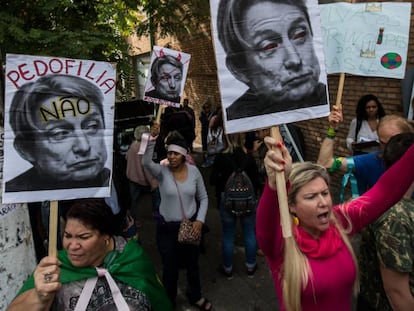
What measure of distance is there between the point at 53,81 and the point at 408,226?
6.56ft

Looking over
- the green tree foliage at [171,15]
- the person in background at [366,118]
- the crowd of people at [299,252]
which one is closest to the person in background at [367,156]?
the crowd of people at [299,252]

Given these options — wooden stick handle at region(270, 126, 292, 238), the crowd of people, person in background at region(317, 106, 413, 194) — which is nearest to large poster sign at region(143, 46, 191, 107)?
person in background at region(317, 106, 413, 194)

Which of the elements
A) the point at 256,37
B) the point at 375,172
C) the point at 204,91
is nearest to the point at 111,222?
the point at 256,37

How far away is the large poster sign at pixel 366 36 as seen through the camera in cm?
328

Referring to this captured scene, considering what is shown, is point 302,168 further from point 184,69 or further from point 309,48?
point 184,69

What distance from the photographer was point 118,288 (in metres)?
2.09

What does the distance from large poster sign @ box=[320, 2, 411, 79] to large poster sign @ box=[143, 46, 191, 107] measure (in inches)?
68.8

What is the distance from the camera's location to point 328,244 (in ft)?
6.45

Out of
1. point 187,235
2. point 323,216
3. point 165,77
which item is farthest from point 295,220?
point 165,77

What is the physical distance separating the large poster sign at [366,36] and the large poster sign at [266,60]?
1499 mm

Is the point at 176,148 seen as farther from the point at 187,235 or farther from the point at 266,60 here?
the point at 266,60

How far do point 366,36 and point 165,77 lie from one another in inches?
85.8

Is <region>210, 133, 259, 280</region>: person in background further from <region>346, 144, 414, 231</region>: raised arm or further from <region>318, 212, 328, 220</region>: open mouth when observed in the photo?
<region>318, 212, 328, 220</region>: open mouth

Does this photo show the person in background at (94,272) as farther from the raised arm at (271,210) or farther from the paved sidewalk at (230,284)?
the paved sidewalk at (230,284)
